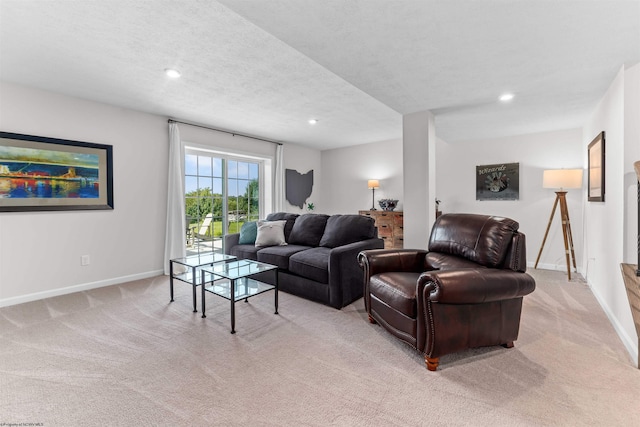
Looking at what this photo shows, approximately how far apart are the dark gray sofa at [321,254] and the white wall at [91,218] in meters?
1.23

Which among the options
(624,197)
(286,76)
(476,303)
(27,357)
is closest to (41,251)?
(27,357)

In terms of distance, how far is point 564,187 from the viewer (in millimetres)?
3955

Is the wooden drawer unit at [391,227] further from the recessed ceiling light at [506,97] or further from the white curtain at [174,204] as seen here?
the white curtain at [174,204]

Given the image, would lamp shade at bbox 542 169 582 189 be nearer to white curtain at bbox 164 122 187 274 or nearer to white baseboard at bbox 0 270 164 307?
white curtain at bbox 164 122 187 274

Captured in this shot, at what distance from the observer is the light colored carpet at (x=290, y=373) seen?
1502 mm

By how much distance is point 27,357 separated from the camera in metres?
2.02

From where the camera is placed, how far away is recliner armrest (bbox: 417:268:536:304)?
1.80 metres

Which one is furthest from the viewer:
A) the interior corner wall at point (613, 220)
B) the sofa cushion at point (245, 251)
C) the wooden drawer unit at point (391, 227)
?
the wooden drawer unit at point (391, 227)

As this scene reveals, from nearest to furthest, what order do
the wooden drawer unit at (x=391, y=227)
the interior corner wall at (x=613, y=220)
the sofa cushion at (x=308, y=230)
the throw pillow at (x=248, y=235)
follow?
the interior corner wall at (x=613, y=220), the sofa cushion at (x=308, y=230), the throw pillow at (x=248, y=235), the wooden drawer unit at (x=391, y=227)

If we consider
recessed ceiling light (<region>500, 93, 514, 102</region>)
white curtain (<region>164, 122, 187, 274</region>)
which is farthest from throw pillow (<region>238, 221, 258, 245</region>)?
recessed ceiling light (<region>500, 93, 514, 102</region>)

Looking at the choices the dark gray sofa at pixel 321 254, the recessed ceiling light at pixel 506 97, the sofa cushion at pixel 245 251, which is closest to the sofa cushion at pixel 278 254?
the dark gray sofa at pixel 321 254

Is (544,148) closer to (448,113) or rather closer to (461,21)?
(448,113)

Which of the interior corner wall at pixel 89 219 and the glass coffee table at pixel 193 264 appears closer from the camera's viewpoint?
the glass coffee table at pixel 193 264

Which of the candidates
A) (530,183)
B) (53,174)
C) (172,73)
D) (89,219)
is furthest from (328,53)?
(530,183)
